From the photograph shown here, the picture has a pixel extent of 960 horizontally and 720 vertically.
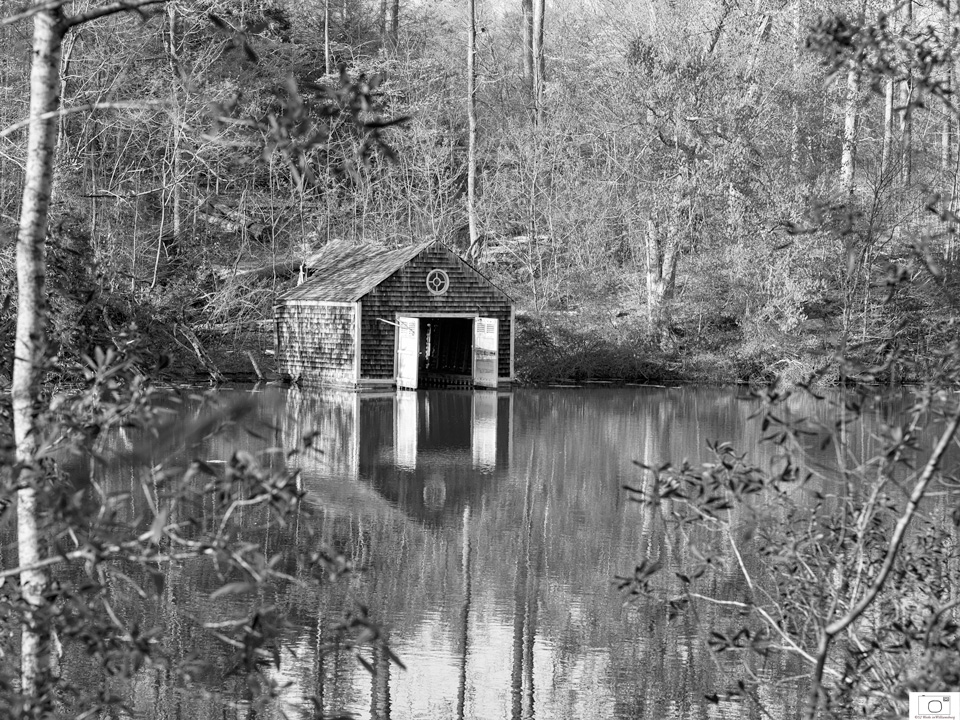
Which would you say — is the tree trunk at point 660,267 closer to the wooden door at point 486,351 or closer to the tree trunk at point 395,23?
the wooden door at point 486,351

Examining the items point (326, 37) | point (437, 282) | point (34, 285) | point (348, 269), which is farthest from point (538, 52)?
point (34, 285)

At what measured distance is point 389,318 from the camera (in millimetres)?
29969

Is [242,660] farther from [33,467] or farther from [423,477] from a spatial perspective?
[423,477]

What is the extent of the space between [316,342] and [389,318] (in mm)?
2099

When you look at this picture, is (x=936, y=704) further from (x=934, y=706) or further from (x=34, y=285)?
(x=34, y=285)

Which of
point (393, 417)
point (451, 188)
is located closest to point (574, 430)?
point (393, 417)

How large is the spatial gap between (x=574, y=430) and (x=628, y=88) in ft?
50.6

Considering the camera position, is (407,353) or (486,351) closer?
(407,353)

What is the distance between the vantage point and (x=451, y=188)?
42750mm

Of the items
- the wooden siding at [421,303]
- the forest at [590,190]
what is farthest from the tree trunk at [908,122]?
the wooden siding at [421,303]

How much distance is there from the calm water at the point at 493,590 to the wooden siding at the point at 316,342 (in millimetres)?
8873

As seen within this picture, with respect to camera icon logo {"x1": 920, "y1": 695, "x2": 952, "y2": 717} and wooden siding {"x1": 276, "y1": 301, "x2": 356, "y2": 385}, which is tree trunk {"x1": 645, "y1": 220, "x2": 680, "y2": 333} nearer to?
wooden siding {"x1": 276, "y1": 301, "x2": 356, "y2": 385}

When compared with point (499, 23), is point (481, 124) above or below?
below

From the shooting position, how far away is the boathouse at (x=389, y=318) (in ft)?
97.6
